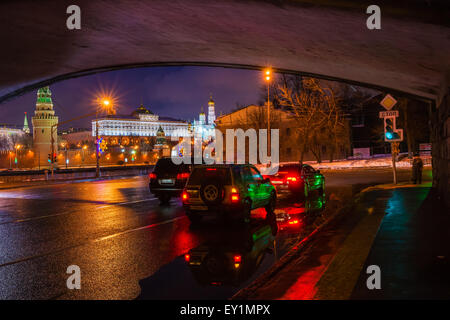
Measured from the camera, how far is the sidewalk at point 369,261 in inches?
207

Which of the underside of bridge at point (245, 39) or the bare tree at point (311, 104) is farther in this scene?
the bare tree at point (311, 104)

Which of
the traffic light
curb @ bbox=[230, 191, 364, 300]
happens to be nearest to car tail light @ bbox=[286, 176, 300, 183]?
the traffic light

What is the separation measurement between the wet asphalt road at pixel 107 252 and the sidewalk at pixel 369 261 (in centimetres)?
64

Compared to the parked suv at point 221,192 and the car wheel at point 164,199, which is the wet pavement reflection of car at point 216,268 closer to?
the parked suv at point 221,192

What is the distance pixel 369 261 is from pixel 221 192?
4.86 m

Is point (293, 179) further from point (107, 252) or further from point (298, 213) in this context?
point (107, 252)

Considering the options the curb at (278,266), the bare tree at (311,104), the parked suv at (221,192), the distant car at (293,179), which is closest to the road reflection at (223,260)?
the curb at (278,266)

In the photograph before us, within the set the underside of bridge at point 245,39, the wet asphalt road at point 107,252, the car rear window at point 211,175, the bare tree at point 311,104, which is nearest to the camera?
the wet asphalt road at point 107,252

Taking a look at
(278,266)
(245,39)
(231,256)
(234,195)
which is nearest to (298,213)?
(234,195)

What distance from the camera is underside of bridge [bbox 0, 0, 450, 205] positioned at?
23.8 feet

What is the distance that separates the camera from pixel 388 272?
604 cm
